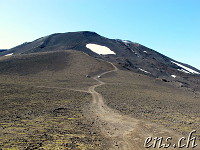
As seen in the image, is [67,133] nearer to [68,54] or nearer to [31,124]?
[31,124]

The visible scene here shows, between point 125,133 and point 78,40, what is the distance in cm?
13045

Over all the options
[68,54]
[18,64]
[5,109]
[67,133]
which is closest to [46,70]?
[18,64]

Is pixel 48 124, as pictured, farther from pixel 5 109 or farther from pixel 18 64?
pixel 18 64

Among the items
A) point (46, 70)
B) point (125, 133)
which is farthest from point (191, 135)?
point (46, 70)

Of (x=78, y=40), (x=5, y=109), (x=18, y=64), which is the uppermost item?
(x=78, y=40)

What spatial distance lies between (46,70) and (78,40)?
77.1 meters

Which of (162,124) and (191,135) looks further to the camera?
(162,124)

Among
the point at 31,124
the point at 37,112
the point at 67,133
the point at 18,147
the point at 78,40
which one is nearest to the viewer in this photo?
the point at 18,147

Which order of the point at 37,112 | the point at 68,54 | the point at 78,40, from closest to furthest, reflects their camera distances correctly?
1. the point at 37,112
2. the point at 68,54
3. the point at 78,40

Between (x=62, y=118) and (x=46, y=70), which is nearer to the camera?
(x=62, y=118)

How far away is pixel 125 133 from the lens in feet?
50.2

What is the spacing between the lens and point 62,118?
776 inches

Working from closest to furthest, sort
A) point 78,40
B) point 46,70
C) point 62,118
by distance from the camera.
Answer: point 62,118 < point 46,70 < point 78,40

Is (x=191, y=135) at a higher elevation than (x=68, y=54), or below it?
below
